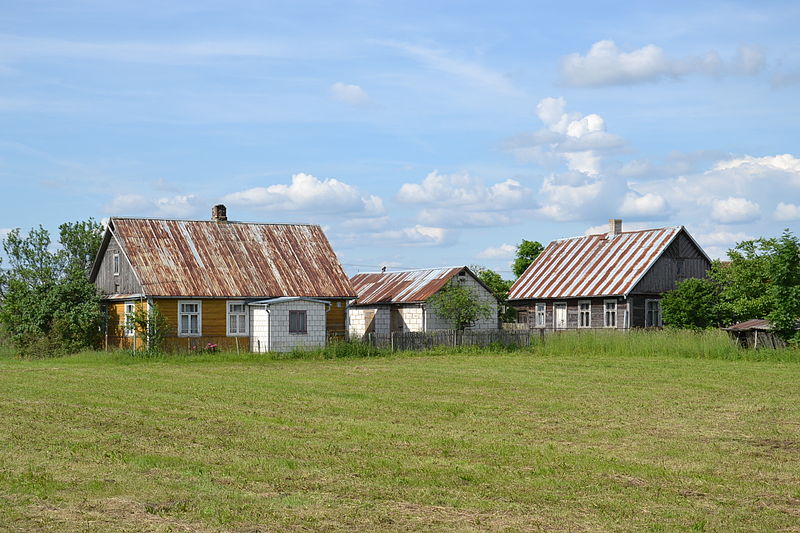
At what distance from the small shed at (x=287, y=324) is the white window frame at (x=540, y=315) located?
52.0 ft

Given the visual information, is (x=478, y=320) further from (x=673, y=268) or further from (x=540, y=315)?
(x=673, y=268)

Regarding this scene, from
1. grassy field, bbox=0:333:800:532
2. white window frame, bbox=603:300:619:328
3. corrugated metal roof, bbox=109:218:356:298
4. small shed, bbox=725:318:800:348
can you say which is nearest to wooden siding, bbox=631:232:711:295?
white window frame, bbox=603:300:619:328

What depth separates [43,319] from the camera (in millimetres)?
37969

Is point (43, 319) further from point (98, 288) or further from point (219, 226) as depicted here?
point (219, 226)

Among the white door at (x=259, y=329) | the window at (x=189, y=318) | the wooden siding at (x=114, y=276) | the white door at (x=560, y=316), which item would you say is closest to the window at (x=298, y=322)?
the white door at (x=259, y=329)

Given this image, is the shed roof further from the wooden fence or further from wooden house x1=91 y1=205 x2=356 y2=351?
wooden house x1=91 y1=205 x2=356 y2=351

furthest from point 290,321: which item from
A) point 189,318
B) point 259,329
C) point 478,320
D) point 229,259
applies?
point 478,320

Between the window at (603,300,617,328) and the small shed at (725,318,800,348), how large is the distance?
36.6ft

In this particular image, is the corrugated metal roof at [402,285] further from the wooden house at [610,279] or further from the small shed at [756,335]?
the small shed at [756,335]

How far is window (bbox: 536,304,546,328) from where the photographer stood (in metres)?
51.9

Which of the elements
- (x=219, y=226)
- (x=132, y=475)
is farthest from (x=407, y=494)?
(x=219, y=226)

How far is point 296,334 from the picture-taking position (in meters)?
38.7

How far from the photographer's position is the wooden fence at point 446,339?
127 ft

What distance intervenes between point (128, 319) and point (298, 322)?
627cm
